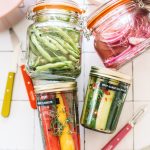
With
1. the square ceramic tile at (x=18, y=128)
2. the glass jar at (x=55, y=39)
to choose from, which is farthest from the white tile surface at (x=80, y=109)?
the glass jar at (x=55, y=39)

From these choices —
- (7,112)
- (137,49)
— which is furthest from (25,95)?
(137,49)

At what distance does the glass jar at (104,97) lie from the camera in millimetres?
844

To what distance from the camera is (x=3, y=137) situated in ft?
3.12

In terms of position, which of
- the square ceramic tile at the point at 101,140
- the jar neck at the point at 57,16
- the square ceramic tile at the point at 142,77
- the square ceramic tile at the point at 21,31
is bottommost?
the square ceramic tile at the point at 101,140

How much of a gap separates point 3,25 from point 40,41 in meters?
0.15

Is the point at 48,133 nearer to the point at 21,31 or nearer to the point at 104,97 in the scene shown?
the point at 104,97

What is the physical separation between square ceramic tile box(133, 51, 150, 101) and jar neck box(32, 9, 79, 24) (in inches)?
8.5

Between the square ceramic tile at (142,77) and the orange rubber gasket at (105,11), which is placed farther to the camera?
the square ceramic tile at (142,77)

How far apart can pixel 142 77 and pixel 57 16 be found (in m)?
0.28

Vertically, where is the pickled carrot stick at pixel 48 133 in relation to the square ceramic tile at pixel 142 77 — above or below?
below

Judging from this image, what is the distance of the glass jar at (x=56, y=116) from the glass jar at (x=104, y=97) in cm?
4

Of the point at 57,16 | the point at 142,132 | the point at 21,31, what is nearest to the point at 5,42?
the point at 21,31

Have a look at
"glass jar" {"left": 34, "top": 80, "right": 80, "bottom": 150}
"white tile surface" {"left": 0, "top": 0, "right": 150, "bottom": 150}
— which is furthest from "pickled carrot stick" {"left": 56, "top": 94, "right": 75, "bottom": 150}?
"white tile surface" {"left": 0, "top": 0, "right": 150, "bottom": 150}

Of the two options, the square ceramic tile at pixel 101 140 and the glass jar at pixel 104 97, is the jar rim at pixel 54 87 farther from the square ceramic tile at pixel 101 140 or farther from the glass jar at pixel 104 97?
the square ceramic tile at pixel 101 140
